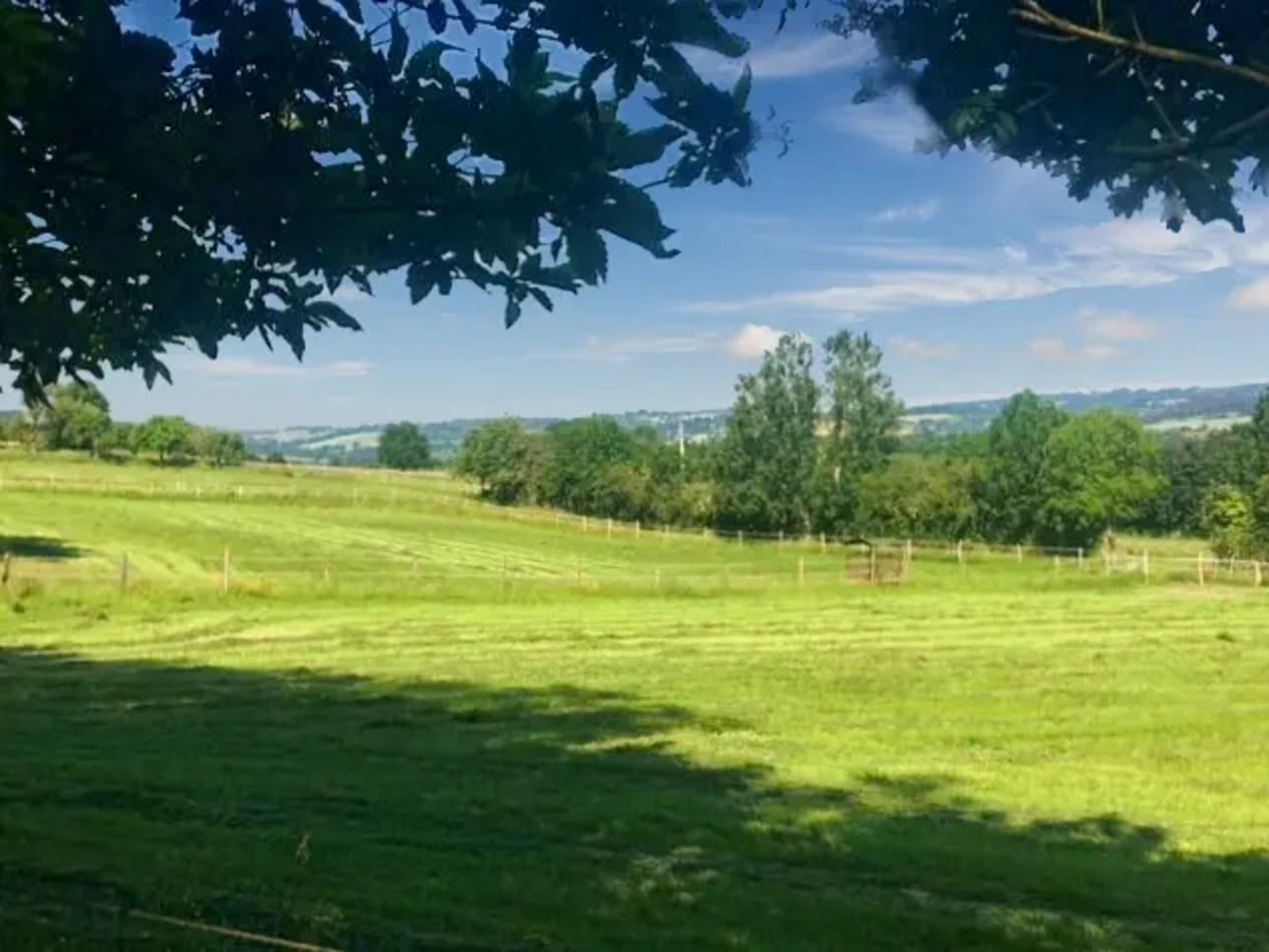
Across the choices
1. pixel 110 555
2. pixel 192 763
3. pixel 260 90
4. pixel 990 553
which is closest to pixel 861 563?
pixel 990 553

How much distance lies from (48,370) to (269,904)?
10.4 ft

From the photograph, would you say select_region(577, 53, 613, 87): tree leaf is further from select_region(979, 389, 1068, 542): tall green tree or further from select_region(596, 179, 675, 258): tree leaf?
select_region(979, 389, 1068, 542): tall green tree

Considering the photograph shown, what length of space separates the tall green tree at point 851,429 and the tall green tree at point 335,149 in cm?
8126

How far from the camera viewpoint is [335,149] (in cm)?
389

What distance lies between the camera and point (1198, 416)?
283 ft

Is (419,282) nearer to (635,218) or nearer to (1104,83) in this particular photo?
(635,218)

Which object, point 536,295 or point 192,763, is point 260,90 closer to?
point 536,295

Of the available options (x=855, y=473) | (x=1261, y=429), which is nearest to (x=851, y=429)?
(x=855, y=473)

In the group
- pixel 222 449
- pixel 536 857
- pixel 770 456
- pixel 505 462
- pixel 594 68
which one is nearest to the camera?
pixel 594 68

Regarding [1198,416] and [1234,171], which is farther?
[1198,416]

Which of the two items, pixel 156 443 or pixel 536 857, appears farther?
pixel 156 443

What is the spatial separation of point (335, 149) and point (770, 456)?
81.1 metres

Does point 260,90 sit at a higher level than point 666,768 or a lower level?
higher

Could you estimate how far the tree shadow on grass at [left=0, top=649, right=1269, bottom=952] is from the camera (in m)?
6.87
